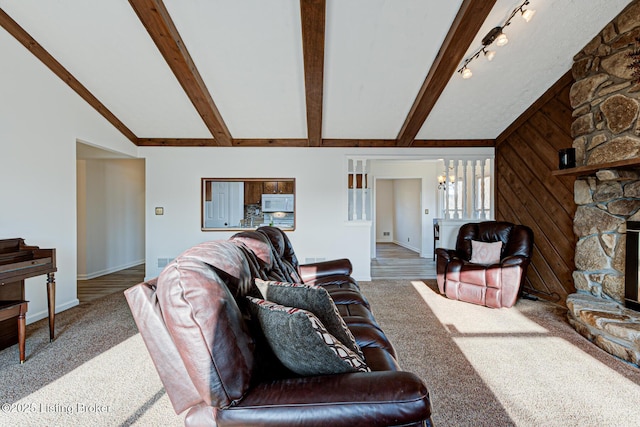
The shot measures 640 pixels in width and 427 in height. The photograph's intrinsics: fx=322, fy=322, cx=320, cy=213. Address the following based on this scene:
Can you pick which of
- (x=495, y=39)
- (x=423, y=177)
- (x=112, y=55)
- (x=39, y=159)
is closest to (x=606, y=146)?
(x=495, y=39)

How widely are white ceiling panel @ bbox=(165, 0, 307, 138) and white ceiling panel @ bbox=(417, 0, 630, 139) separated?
1.85 m

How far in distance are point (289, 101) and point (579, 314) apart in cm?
381

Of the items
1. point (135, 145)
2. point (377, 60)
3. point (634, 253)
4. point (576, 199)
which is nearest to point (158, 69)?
point (135, 145)

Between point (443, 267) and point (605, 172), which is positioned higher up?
point (605, 172)

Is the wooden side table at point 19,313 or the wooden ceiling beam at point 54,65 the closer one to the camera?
the wooden side table at point 19,313

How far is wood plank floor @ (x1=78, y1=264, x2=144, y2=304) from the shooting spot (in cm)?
436

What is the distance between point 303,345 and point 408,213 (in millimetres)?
8847

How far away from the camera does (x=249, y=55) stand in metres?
3.33

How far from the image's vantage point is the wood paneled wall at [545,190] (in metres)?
3.80

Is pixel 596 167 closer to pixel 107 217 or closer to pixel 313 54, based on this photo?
pixel 313 54

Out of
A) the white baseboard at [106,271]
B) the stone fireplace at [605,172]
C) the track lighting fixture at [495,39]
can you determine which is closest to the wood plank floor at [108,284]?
the white baseboard at [106,271]

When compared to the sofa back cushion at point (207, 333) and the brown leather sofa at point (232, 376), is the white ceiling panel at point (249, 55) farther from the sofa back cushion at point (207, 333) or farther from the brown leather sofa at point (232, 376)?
the sofa back cushion at point (207, 333)

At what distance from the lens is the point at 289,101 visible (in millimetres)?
4145

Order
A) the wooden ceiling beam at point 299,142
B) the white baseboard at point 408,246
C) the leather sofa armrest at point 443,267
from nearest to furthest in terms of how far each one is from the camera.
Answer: the leather sofa armrest at point 443,267, the wooden ceiling beam at point 299,142, the white baseboard at point 408,246
